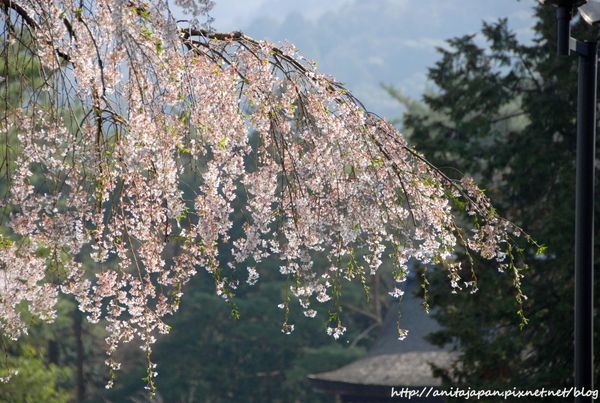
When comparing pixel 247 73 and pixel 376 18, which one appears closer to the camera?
pixel 247 73

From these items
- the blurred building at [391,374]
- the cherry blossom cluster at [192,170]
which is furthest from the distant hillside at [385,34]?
the cherry blossom cluster at [192,170]

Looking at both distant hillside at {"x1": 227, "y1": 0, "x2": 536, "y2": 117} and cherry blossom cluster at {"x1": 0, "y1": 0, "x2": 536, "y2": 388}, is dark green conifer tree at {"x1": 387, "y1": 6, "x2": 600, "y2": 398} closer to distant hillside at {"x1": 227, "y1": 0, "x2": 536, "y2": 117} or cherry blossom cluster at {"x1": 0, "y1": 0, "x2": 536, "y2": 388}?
cherry blossom cluster at {"x1": 0, "y1": 0, "x2": 536, "y2": 388}

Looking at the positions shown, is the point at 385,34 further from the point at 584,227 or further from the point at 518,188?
the point at 584,227

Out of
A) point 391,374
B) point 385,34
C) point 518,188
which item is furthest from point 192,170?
point 385,34

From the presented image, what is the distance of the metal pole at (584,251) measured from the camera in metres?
3.22

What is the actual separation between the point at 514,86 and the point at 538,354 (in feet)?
14.9

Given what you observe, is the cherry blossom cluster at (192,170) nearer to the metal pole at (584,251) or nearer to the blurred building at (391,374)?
the metal pole at (584,251)

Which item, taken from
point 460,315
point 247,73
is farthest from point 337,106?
point 460,315

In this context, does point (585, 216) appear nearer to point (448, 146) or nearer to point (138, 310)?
Result: point (138, 310)

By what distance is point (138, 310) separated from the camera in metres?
3.91

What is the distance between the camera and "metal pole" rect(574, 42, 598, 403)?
3.22m

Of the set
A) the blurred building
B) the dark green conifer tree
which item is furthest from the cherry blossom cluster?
the blurred building

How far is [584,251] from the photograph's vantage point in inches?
128

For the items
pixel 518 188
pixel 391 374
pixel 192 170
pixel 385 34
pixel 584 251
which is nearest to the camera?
pixel 584 251
